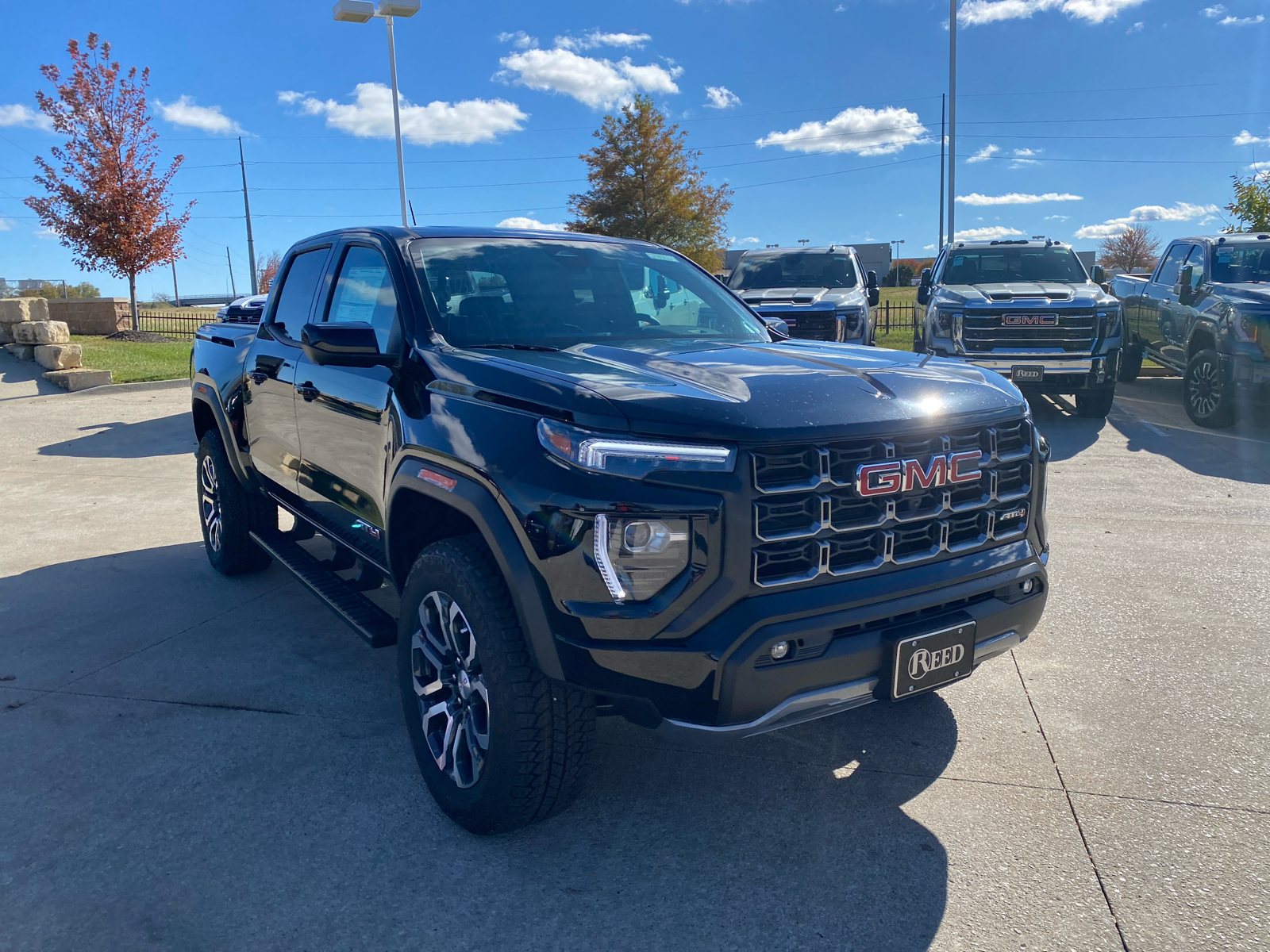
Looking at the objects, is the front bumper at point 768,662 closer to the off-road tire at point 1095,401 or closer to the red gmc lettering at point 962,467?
the red gmc lettering at point 962,467

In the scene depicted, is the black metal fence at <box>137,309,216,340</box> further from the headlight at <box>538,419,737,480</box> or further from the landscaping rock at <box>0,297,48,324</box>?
the headlight at <box>538,419,737,480</box>

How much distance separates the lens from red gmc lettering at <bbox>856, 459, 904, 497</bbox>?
259 centimetres

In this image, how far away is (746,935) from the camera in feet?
8.12

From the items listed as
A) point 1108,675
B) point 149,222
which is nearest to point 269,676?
point 1108,675

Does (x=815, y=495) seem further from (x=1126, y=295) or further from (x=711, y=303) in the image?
(x=1126, y=295)

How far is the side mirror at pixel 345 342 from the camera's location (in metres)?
3.22

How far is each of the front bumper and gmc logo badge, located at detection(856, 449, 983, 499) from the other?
0.83ft

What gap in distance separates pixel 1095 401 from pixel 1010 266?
209 cm

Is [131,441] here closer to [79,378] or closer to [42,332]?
[79,378]

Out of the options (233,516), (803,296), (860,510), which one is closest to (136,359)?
(803,296)

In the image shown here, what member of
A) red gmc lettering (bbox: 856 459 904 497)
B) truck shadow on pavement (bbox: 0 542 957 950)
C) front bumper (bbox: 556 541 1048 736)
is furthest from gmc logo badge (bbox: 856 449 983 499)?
truck shadow on pavement (bbox: 0 542 957 950)

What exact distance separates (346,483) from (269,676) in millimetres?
1055

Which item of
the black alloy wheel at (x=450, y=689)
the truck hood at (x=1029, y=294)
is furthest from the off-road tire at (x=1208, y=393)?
the black alloy wheel at (x=450, y=689)

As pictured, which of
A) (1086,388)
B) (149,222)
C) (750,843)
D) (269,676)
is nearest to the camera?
(750,843)
